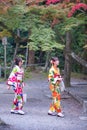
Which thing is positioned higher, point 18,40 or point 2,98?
point 18,40

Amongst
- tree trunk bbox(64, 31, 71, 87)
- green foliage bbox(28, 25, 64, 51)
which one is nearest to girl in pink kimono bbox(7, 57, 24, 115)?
green foliage bbox(28, 25, 64, 51)

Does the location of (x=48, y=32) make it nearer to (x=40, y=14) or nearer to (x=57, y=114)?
(x=40, y=14)

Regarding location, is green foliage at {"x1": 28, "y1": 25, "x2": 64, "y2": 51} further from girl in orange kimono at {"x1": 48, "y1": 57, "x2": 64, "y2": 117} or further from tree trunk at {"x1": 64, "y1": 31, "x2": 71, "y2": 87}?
tree trunk at {"x1": 64, "y1": 31, "x2": 71, "y2": 87}

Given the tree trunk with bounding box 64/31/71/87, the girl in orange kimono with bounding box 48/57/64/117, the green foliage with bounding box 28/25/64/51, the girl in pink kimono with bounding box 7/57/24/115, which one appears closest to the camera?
the green foliage with bounding box 28/25/64/51

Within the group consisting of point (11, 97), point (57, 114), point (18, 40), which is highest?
point (18, 40)

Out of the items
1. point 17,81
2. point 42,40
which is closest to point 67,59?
point 17,81

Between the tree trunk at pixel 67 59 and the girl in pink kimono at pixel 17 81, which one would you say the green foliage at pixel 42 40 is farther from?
the tree trunk at pixel 67 59

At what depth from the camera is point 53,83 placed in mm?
11891

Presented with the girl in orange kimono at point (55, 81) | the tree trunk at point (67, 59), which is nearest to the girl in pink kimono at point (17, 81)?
the girl in orange kimono at point (55, 81)

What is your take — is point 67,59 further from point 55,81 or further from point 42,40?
point 42,40

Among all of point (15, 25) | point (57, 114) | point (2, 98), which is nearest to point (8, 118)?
point (57, 114)

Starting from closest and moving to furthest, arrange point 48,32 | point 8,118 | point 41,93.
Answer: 1. point 48,32
2. point 8,118
3. point 41,93

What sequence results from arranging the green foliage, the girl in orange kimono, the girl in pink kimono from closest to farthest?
the green foliage
the girl in orange kimono
the girl in pink kimono

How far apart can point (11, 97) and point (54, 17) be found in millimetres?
6607
